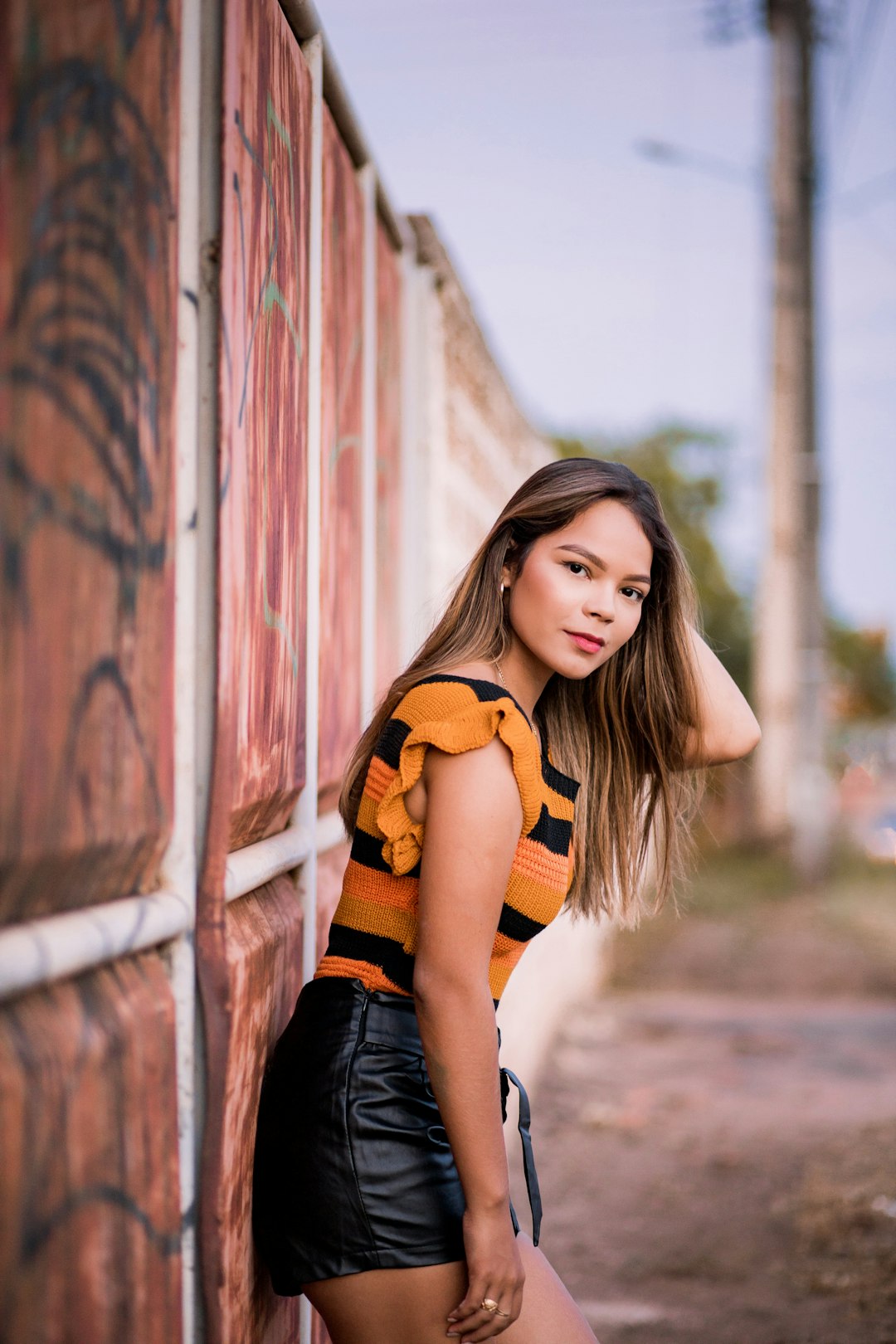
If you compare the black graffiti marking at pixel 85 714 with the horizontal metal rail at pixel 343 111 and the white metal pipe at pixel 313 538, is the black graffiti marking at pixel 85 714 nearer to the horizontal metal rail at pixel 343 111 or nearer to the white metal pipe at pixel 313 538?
the white metal pipe at pixel 313 538

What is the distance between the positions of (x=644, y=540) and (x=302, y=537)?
631mm

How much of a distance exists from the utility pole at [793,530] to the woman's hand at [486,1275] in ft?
36.3

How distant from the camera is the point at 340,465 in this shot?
9.84 ft

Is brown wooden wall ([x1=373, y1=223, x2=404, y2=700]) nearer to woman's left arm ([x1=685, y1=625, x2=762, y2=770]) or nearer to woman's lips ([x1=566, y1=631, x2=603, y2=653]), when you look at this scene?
woman's left arm ([x1=685, y1=625, x2=762, y2=770])

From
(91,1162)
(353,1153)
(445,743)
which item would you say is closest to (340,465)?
(445,743)

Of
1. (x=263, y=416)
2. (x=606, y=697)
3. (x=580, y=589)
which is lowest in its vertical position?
(x=606, y=697)

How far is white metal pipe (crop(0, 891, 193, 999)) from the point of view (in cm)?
124

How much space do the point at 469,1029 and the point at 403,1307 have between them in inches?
16.2

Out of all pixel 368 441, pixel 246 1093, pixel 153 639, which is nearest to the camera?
pixel 153 639

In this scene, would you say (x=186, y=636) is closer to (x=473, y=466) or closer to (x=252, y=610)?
(x=252, y=610)

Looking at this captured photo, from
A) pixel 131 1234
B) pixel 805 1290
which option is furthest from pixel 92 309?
pixel 805 1290

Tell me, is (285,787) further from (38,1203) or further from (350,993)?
(38,1203)

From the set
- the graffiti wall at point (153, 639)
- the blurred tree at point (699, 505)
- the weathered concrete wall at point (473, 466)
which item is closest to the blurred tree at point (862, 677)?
the blurred tree at point (699, 505)

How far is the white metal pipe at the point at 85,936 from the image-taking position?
1236 millimetres
